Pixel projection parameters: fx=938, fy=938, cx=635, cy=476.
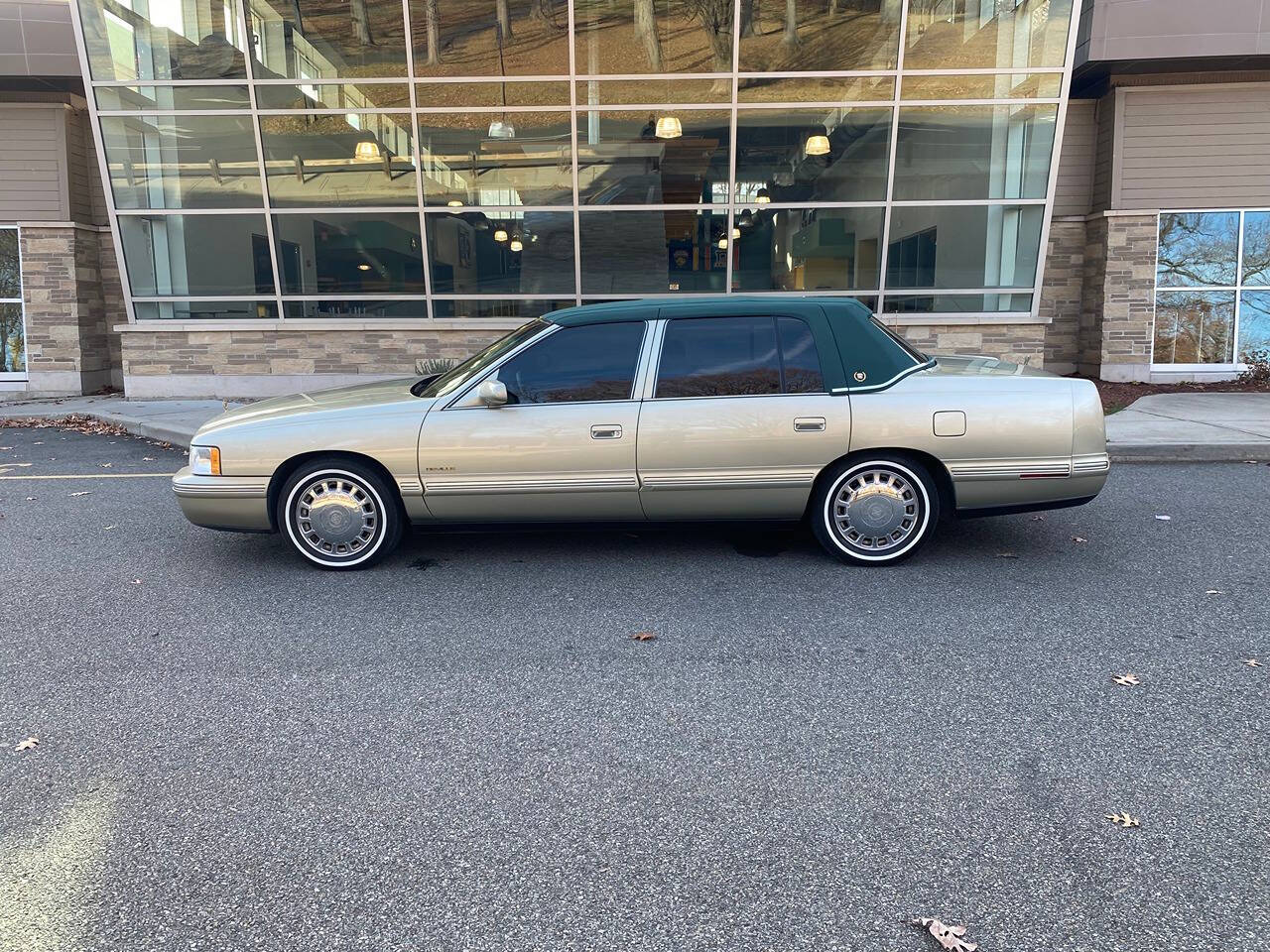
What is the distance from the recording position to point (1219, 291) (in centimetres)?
1543

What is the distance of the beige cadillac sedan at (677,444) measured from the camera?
220 inches

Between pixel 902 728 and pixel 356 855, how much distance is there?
201 centimetres

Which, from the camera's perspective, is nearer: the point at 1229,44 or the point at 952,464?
the point at 952,464

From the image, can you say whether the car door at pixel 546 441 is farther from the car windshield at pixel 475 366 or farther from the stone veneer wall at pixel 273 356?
the stone veneer wall at pixel 273 356

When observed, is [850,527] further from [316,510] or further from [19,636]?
[19,636]

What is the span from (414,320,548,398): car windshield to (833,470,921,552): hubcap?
7.11 feet

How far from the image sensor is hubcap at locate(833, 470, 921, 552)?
5.67 m

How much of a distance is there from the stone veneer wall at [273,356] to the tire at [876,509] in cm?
999

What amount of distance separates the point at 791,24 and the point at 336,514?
11.4 meters

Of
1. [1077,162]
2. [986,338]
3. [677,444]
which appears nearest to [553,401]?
[677,444]

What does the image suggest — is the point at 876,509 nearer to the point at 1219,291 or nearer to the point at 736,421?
the point at 736,421

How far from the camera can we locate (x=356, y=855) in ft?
9.23

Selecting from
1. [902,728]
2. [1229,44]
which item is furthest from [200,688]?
[1229,44]

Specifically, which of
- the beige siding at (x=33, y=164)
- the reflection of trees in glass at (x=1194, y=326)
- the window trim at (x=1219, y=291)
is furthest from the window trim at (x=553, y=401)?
the beige siding at (x=33, y=164)
